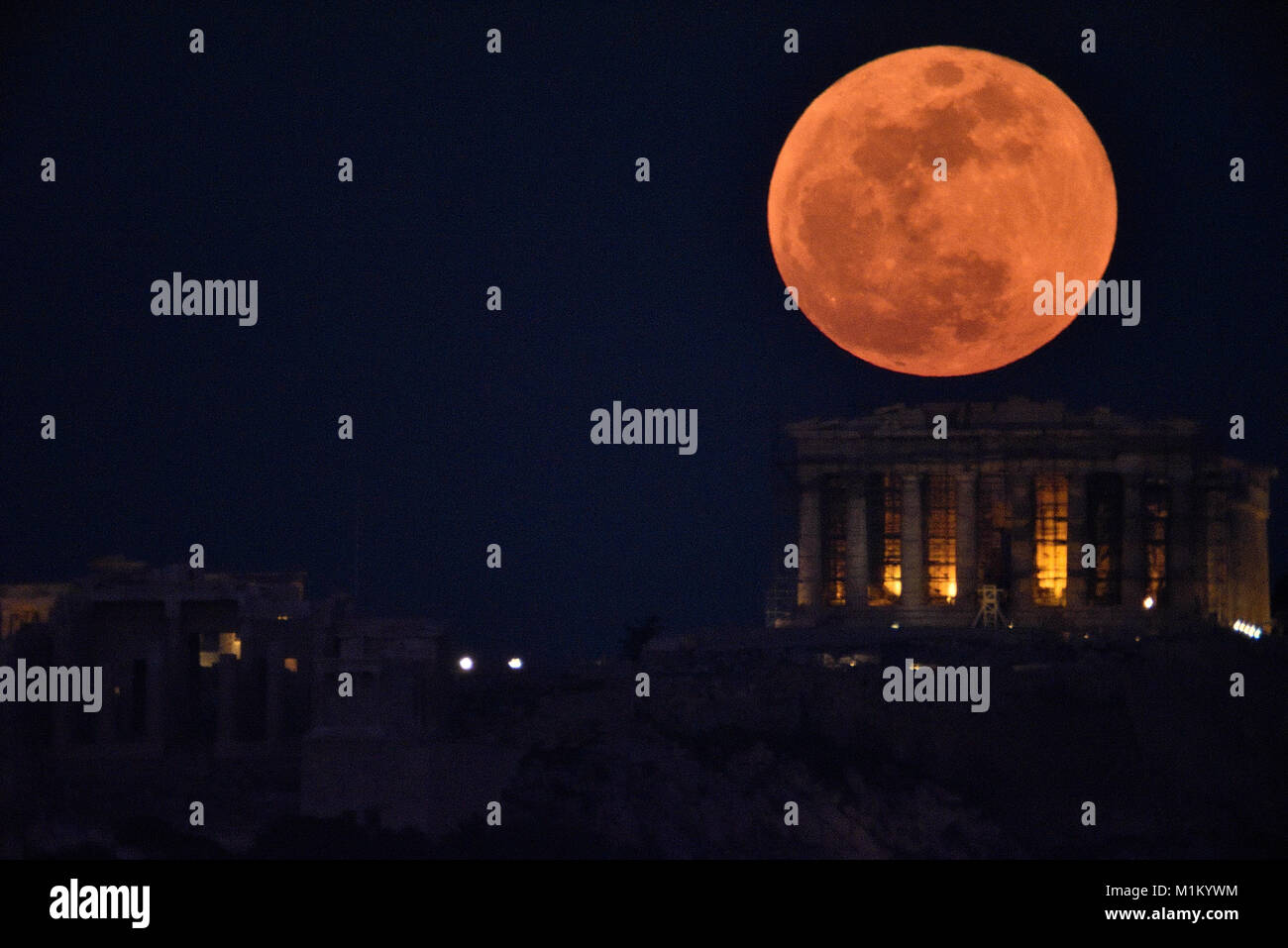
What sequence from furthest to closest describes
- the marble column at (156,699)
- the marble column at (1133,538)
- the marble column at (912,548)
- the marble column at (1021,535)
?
the marble column at (912,548)
the marble column at (1133,538)
the marble column at (1021,535)
the marble column at (156,699)

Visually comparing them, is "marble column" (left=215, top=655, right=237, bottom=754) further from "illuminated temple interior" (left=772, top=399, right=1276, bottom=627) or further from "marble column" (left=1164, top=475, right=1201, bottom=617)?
"marble column" (left=1164, top=475, right=1201, bottom=617)

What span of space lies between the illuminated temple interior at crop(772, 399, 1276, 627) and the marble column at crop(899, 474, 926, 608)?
0.08 m

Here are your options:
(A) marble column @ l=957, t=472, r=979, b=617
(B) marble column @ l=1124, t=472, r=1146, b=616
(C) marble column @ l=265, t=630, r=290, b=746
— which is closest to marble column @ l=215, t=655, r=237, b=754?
(C) marble column @ l=265, t=630, r=290, b=746

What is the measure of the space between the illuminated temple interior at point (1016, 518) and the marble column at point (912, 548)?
0.08 m

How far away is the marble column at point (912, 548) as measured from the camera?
331 feet

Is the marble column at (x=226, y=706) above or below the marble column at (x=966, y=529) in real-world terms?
below

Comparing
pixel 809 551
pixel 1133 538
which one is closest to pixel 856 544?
pixel 809 551

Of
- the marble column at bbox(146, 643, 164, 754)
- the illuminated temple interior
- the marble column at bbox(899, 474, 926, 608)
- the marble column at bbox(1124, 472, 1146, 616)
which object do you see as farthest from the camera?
the marble column at bbox(899, 474, 926, 608)

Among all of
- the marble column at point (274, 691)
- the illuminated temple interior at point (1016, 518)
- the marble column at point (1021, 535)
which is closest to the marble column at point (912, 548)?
the illuminated temple interior at point (1016, 518)

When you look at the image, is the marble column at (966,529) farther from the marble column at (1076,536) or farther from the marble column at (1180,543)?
the marble column at (1180,543)

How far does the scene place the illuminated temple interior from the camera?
99062 mm

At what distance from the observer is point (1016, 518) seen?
100m

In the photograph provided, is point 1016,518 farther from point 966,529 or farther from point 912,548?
point 912,548
